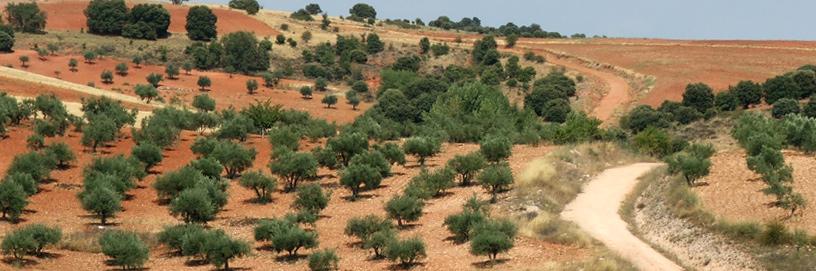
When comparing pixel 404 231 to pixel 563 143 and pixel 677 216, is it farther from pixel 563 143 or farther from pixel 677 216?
pixel 563 143

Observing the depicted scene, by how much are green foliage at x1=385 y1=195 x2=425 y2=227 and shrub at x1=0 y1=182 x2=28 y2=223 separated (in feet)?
42.3

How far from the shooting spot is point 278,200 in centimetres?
4512

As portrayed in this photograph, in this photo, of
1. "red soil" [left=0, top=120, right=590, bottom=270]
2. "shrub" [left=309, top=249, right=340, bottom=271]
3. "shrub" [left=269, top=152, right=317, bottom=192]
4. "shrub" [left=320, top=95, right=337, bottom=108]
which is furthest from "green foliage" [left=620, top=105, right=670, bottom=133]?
"shrub" [left=309, top=249, right=340, bottom=271]

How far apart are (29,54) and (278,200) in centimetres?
6957

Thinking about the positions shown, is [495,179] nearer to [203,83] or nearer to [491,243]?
[491,243]

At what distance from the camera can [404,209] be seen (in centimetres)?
3756

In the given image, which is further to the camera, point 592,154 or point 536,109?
point 536,109

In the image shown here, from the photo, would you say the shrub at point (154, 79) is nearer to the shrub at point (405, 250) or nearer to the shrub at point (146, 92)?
the shrub at point (146, 92)

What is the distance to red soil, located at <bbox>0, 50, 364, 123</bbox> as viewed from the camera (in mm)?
95250

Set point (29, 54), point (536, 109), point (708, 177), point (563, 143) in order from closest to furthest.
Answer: point (708, 177)
point (563, 143)
point (536, 109)
point (29, 54)

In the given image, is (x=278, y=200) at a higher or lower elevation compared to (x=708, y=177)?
lower

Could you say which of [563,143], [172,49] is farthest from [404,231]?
[172,49]

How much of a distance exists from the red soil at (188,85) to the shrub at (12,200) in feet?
171

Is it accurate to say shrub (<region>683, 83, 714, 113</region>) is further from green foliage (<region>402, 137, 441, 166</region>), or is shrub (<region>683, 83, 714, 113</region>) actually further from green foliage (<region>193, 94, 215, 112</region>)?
green foliage (<region>193, 94, 215, 112</region>)
